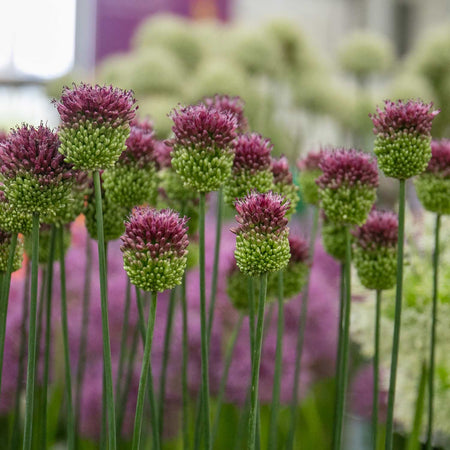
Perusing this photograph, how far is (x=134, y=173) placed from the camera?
434 mm

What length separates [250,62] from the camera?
3.96ft

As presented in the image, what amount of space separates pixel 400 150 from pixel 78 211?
192 millimetres

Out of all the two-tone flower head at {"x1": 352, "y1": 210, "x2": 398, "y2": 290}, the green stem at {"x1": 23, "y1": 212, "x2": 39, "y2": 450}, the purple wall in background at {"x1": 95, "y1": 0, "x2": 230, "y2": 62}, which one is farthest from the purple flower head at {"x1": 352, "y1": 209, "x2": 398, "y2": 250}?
the purple wall in background at {"x1": 95, "y1": 0, "x2": 230, "y2": 62}

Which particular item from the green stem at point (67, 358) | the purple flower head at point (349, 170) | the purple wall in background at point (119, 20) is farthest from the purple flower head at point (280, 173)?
the purple wall in background at point (119, 20)

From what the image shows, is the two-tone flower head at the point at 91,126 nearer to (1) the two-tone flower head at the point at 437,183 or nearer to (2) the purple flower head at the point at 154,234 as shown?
(2) the purple flower head at the point at 154,234

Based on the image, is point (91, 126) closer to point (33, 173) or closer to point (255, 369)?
point (33, 173)

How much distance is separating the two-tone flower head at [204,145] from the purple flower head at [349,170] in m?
0.07

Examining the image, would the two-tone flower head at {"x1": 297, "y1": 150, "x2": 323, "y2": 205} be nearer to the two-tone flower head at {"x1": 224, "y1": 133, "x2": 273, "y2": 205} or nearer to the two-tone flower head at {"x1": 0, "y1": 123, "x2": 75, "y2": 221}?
the two-tone flower head at {"x1": 224, "y1": 133, "x2": 273, "y2": 205}

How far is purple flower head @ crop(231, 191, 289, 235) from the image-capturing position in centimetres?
35

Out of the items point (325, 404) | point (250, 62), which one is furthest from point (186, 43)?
point (325, 404)

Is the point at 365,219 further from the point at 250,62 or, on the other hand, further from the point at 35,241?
the point at 250,62

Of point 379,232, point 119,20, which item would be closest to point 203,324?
point 379,232

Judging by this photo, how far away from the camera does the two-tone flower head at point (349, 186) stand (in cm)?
43

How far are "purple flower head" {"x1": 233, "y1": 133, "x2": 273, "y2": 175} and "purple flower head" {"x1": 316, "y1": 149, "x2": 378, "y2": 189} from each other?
40 millimetres
